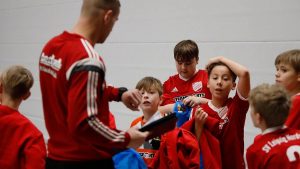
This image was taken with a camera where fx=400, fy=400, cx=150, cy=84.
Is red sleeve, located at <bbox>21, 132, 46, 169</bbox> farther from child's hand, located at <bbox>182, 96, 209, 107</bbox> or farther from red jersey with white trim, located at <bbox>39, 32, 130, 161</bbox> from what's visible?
child's hand, located at <bbox>182, 96, 209, 107</bbox>

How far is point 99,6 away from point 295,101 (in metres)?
1.30

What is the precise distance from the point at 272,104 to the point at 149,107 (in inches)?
46.0

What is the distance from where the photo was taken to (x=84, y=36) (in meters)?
1.91

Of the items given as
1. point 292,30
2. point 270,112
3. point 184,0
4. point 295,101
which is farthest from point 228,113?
point 184,0

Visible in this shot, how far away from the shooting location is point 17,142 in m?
2.46

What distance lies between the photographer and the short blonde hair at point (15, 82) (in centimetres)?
255

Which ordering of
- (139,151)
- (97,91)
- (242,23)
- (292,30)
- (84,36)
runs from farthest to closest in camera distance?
1. (242,23)
2. (292,30)
3. (139,151)
4. (84,36)
5. (97,91)

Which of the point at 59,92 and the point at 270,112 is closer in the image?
the point at 59,92

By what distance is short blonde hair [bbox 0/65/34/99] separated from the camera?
2.55 meters

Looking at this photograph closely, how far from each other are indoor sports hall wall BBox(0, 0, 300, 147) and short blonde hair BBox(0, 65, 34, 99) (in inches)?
72.3

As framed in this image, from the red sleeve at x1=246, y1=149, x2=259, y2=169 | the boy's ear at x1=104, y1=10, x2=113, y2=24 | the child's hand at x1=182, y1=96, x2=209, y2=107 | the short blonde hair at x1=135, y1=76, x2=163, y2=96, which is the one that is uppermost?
the boy's ear at x1=104, y1=10, x2=113, y2=24

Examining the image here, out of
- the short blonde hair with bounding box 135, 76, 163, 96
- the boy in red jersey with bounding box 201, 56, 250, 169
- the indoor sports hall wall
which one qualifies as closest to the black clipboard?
the boy in red jersey with bounding box 201, 56, 250, 169

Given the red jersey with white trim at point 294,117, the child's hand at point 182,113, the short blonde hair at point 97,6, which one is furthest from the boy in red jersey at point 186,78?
the short blonde hair at point 97,6

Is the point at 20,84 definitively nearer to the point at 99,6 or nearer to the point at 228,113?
the point at 99,6
